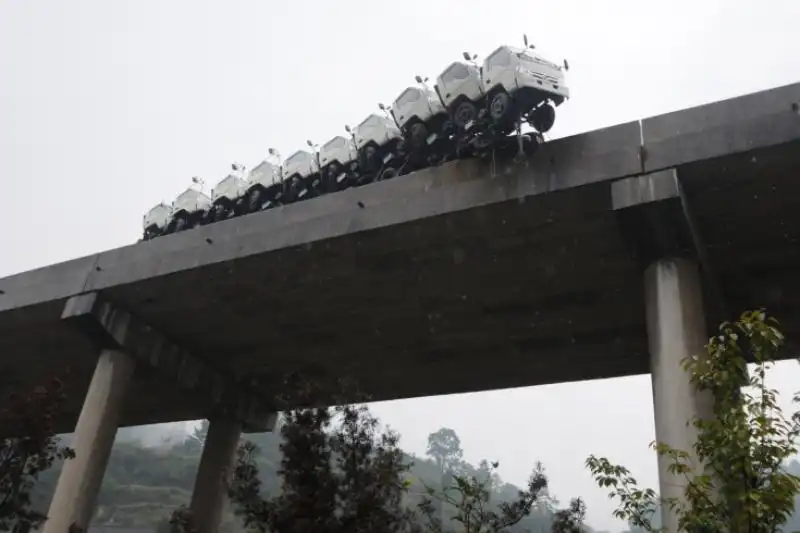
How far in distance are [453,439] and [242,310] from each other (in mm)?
123448

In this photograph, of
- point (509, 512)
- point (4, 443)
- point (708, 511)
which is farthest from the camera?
point (509, 512)

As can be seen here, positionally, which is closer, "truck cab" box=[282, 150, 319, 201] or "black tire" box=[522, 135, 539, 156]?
"black tire" box=[522, 135, 539, 156]

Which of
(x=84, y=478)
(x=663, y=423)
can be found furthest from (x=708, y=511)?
(x=84, y=478)

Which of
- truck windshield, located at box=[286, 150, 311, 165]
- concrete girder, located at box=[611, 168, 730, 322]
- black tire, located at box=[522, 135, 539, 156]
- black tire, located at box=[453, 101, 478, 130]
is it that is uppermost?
truck windshield, located at box=[286, 150, 311, 165]

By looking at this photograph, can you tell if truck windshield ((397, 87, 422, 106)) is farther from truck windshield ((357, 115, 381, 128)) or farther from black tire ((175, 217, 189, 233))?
black tire ((175, 217, 189, 233))

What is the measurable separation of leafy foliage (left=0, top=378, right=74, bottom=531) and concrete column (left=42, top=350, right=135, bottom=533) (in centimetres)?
1024

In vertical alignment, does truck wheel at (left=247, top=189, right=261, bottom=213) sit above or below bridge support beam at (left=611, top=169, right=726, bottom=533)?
above

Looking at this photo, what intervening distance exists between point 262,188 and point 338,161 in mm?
3496

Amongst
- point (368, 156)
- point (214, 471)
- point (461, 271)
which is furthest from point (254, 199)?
point (214, 471)

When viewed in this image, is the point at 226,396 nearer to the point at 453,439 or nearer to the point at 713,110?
the point at 713,110

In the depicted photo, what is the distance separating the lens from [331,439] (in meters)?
9.19

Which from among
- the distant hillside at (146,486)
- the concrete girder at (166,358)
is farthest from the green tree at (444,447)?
the concrete girder at (166,358)

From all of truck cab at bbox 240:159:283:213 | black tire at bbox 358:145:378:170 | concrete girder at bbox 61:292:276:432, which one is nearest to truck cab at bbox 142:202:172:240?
truck cab at bbox 240:159:283:213

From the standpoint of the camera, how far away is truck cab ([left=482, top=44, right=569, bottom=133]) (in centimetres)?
1578
